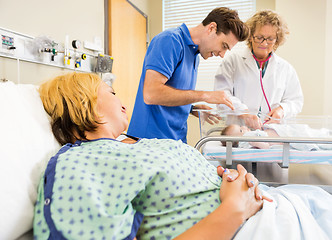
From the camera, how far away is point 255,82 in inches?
83.7

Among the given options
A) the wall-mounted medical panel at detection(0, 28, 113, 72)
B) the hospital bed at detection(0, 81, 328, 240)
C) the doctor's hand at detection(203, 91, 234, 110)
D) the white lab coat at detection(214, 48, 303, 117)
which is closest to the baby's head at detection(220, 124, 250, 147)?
the doctor's hand at detection(203, 91, 234, 110)

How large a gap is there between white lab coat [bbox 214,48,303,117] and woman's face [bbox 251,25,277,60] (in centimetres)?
9

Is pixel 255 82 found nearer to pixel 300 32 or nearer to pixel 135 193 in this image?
pixel 300 32

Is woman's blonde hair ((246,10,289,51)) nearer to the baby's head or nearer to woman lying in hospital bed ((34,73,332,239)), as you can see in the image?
the baby's head

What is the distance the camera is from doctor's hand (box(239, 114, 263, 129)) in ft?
4.93

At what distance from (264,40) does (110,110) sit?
1495mm

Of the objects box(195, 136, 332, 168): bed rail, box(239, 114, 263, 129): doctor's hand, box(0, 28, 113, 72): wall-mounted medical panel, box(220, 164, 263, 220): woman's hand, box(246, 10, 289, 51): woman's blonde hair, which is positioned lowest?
box(220, 164, 263, 220): woman's hand

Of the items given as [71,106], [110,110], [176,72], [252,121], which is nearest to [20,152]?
[71,106]

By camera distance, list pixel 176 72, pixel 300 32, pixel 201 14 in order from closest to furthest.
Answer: pixel 176 72
pixel 300 32
pixel 201 14

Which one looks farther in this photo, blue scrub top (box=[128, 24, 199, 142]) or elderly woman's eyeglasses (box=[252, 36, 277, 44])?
elderly woman's eyeglasses (box=[252, 36, 277, 44])

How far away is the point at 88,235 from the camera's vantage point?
58cm

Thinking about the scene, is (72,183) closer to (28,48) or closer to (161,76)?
(161,76)

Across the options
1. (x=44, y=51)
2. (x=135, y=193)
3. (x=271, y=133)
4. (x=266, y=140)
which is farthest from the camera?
(x=44, y=51)

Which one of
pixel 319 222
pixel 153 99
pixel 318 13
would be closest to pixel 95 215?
pixel 319 222
